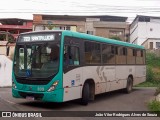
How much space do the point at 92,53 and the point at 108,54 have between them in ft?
5.99

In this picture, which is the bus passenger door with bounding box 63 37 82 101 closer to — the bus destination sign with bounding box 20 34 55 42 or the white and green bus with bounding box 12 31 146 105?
the white and green bus with bounding box 12 31 146 105

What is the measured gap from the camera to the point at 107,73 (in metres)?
14.9

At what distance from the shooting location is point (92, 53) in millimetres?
13469

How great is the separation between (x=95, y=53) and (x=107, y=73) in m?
1.62

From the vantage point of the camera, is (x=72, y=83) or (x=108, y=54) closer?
(x=72, y=83)

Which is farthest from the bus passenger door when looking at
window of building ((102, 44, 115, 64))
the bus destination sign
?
window of building ((102, 44, 115, 64))

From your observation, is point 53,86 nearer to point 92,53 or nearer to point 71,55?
point 71,55

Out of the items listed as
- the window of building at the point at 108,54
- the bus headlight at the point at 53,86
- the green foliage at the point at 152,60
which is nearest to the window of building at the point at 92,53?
the window of building at the point at 108,54

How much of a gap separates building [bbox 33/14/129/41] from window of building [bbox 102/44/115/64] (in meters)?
42.1

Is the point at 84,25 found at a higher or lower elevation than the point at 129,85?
higher

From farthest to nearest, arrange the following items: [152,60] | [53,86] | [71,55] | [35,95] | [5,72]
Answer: [152,60] < [5,72] < [71,55] < [35,95] < [53,86]

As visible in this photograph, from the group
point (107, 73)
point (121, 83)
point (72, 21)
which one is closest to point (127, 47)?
point (121, 83)

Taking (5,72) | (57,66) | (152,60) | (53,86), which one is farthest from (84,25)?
(53,86)

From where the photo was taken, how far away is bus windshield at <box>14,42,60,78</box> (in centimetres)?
1121
